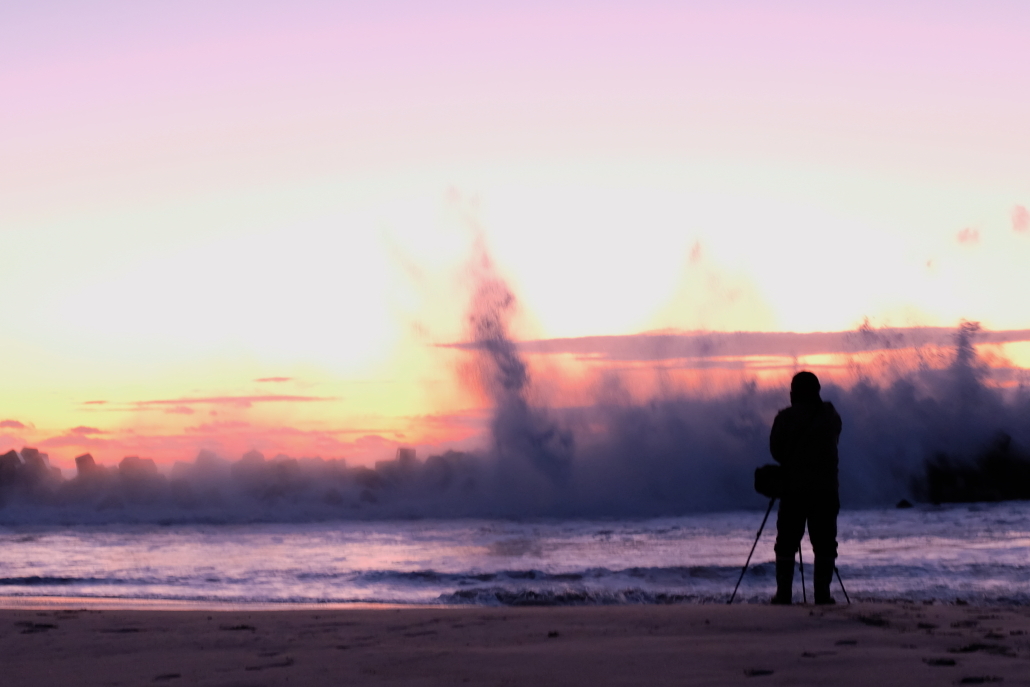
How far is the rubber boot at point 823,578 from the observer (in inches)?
257

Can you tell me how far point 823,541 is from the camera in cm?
662

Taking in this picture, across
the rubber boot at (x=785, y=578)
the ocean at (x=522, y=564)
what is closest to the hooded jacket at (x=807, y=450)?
the rubber boot at (x=785, y=578)

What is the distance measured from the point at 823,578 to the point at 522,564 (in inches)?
305

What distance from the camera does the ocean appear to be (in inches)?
401

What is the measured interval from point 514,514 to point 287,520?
8.18 meters

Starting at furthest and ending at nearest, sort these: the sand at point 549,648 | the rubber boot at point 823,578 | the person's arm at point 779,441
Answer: the person's arm at point 779,441 < the rubber boot at point 823,578 < the sand at point 549,648

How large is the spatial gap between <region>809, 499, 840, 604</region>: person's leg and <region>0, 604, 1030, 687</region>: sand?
1.30 feet

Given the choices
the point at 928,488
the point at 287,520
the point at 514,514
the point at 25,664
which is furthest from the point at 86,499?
the point at 25,664

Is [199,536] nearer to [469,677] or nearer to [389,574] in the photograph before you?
[389,574]

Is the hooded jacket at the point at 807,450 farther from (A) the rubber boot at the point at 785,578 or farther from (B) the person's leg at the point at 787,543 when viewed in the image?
(A) the rubber boot at the point at 785,578

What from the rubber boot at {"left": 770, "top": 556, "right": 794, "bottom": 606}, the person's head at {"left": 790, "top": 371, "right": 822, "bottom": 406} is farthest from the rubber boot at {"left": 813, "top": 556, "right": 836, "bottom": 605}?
the person's head at {"left": 790, "top": 371, "right": 822, "bottom": 406}

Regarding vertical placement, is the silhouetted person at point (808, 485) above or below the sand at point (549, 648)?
above

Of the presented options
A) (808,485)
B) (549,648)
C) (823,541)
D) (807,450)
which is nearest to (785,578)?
(823,541)

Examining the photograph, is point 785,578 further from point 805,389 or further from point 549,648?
point 549,648
